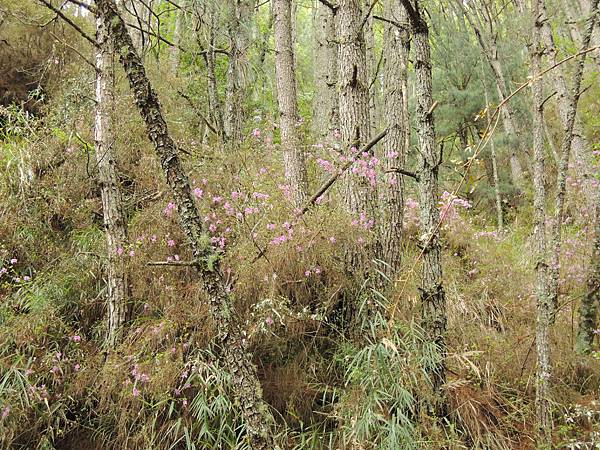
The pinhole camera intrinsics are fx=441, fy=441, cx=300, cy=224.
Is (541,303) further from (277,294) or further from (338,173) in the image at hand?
(277,294)

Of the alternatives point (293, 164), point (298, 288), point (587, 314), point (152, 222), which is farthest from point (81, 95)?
point (587, 314)

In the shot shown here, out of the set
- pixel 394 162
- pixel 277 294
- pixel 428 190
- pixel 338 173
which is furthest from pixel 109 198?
pixel 394 162

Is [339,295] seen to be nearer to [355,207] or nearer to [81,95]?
[355,207]

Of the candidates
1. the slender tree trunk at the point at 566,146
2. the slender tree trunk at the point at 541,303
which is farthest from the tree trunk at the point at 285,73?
the slender tree trunk at the point at 566,146

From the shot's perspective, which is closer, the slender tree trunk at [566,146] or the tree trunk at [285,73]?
the slender tree trunk at [566,146]

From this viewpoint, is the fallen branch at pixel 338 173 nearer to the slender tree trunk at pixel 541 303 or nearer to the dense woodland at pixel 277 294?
the dense woodland at pixel 277 294

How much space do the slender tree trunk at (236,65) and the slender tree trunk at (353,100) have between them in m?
1.90

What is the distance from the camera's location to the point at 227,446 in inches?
113

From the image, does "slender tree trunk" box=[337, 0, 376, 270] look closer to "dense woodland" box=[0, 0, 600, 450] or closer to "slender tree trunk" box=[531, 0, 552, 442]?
"dense woodland" box=[0, 0, 600, 450]

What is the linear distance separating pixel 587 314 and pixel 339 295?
6.13 feet

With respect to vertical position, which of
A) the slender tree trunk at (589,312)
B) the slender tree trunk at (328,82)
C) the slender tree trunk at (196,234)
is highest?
the slender tree trunk at (328,82)

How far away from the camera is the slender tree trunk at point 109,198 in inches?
134

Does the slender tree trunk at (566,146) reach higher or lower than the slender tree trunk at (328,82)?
lower

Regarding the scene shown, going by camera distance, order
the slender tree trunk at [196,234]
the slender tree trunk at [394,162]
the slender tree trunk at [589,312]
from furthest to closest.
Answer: the slender tree trunk at [394,162]
the slender tree trunk at [589,312]
the slender tree trunk at [196,234]
